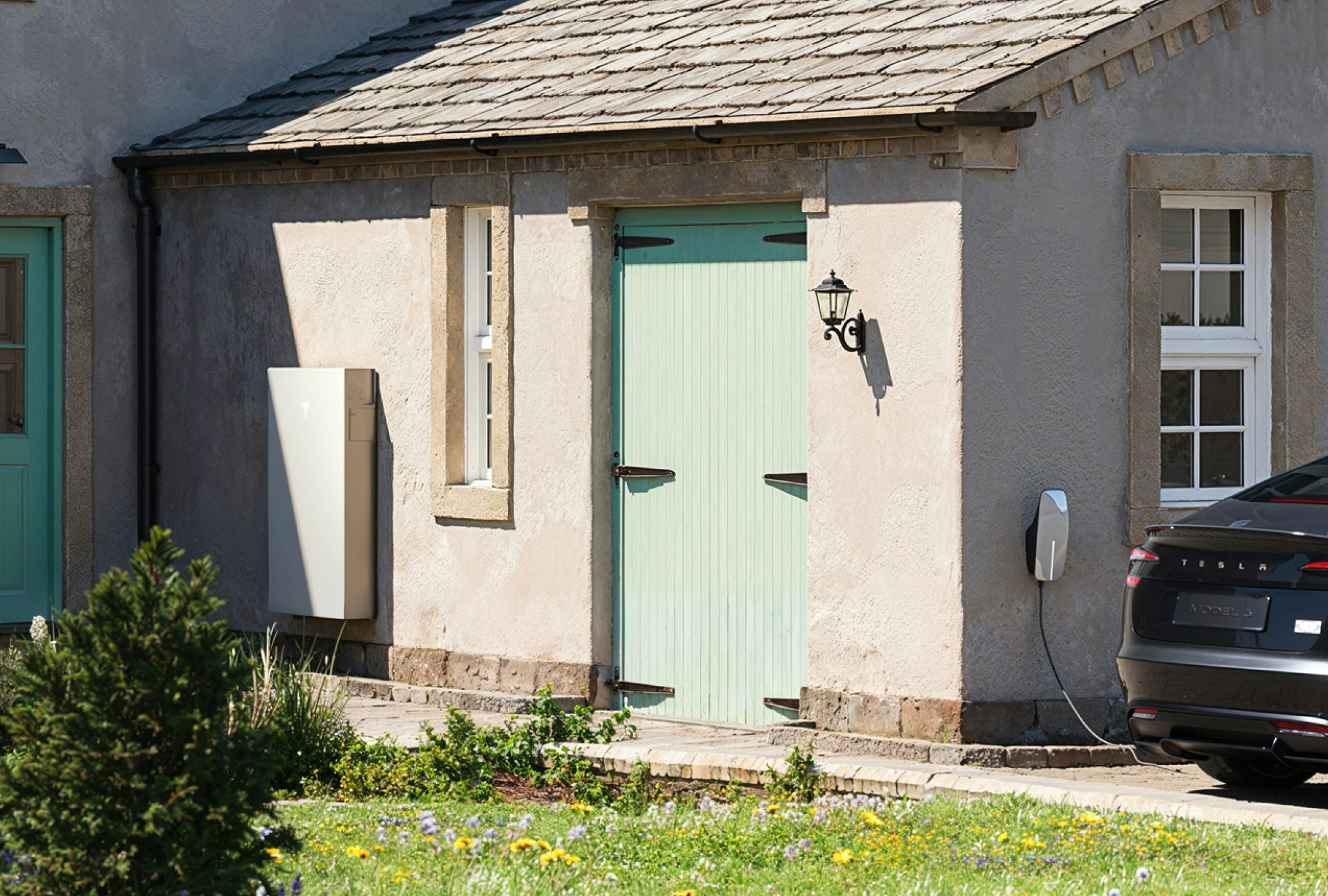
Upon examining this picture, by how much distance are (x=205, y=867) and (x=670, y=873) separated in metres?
2.09

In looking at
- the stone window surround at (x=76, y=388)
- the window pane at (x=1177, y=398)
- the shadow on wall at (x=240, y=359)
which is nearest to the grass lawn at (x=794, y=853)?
the window pane at (x=1177, y=398)

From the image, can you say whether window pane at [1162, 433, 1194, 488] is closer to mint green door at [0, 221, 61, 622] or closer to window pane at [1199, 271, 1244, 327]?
window pane at [1199, 271, 1244, 327]

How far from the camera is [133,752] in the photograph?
16.3 ft

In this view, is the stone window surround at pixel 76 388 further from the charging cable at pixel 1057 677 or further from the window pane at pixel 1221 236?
the window pane at pixel 1221 236

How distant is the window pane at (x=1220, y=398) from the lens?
10.8 m

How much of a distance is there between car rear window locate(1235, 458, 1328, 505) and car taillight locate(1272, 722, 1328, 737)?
3.24 feet

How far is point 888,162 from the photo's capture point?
1002 centimetres

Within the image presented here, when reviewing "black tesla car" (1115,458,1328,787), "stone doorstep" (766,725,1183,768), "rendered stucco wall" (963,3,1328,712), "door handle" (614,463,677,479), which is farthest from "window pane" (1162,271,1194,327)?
"door handle" (614,463,677,479)

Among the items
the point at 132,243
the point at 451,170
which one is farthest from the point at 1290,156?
the point at 132,243

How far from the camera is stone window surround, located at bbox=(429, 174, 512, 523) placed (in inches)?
457

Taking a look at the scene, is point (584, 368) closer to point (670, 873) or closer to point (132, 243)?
point (132, 243)

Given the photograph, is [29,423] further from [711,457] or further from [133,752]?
[133,752]

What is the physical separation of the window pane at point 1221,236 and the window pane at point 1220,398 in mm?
584

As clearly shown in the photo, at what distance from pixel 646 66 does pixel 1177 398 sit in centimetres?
349
